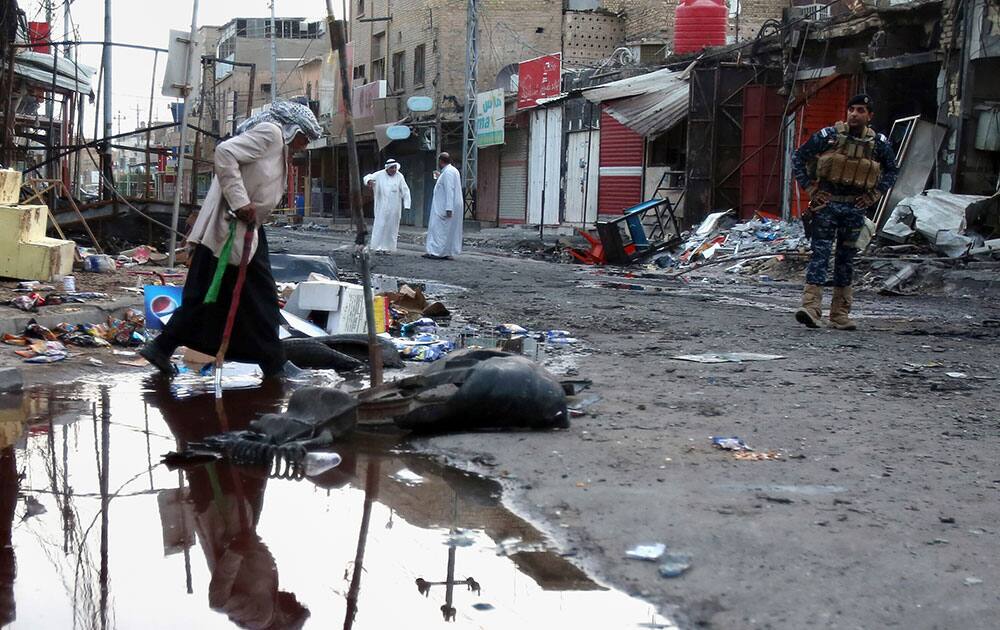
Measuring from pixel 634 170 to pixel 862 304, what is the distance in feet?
52.1

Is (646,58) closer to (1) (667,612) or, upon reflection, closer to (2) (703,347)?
(2) (703,347)

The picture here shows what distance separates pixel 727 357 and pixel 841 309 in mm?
2027

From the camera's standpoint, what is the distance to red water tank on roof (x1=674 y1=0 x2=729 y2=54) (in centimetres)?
2761

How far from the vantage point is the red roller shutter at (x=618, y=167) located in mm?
26734

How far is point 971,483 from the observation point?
12.1ft

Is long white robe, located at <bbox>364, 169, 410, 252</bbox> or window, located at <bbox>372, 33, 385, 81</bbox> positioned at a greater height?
window, located at <bbox>372, 33, 385, 81</bbox>

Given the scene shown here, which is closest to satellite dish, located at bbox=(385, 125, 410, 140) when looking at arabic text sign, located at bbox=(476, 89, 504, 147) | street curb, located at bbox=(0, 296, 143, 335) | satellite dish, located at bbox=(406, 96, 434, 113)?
satellite dish, located at bbox=(406, 96, 434, 113)

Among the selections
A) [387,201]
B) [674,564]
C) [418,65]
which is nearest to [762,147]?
[387,201]

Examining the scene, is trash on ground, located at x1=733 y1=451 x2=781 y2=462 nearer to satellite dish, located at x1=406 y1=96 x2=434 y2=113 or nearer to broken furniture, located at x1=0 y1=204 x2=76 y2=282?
broken furniture, located at x1=0 y1=204 x2=76 y2=282

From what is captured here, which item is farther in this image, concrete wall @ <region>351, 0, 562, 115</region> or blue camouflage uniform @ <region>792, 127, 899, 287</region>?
concrete wall @ <region>351, 0, 562, 115</region>

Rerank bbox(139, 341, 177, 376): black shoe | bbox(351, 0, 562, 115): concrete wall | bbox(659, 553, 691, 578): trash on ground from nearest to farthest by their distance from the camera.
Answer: bbox(659, 553, 691, 578): trash on ground
bbox(139, 341, 177, 376): black shoe
bbox(351, 0, 562, 115): concrete wall

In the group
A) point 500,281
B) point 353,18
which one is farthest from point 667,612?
point 353,18

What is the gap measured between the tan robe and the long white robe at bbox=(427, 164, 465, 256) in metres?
13.8

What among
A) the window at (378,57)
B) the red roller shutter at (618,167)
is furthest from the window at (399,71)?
the red roller shutter at (618,167)
